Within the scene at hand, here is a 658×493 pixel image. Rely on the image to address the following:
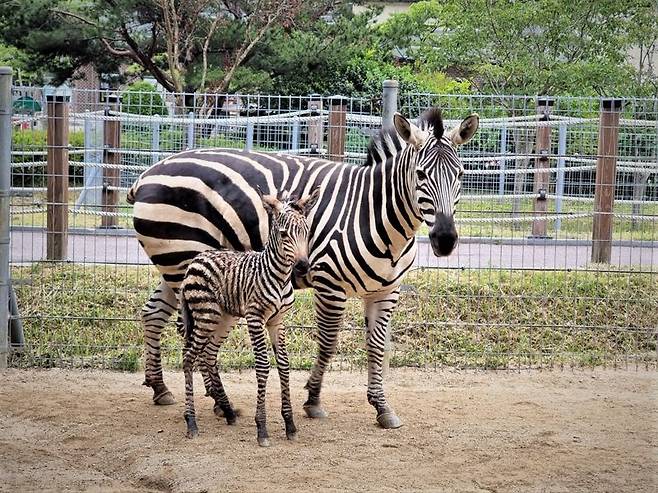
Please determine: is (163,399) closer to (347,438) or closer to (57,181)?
(347,438)

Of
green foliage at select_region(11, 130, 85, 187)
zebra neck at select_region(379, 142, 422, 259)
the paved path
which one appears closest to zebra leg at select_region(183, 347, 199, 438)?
zebra neck at select_region(379, 142, 422, 259)

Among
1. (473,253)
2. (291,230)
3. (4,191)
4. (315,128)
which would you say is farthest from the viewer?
(473,253)

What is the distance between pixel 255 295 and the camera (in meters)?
5.95

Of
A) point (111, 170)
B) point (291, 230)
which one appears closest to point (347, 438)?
point (291, 230)

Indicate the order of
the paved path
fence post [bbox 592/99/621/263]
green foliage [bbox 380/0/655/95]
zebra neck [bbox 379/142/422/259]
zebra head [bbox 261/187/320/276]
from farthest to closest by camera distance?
green foliage [bbox 380/0/655/95], the paved path, fence post [bbox 592/99/621/263], zebra neck [bbox 379/142/422/259], zebra head [bbox 261/187/320/276]

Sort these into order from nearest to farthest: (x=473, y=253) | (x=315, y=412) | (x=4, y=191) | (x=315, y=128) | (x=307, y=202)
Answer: (x=307, y=202) < (x=315, y=412) < (x=4, y=191) < (x=315, y=128) < (x=473, y=253)

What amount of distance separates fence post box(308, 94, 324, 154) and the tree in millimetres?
7065

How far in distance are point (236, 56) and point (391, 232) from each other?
12.3 metres

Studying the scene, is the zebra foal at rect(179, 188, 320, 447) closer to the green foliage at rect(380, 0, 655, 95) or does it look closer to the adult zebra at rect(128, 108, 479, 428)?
the adult zebra at rect(128, 108, 479, 428)

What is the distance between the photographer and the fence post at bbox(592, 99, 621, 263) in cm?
920

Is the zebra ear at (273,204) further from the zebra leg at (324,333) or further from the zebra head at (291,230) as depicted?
the zebra leg at (324,333)

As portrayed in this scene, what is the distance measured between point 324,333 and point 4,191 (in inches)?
124

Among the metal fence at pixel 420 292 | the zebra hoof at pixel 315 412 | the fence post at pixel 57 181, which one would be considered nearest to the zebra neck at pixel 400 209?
the zebra hoof at pixel 315 412

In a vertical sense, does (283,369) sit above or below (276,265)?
below
